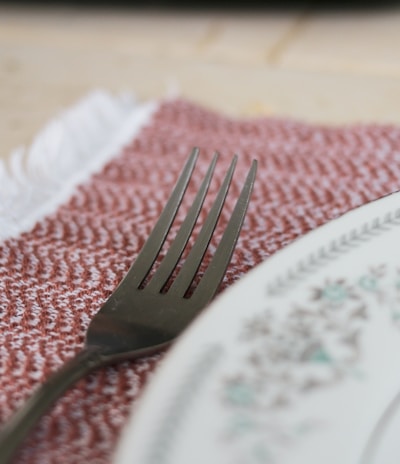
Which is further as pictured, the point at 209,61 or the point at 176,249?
the point at 209,61

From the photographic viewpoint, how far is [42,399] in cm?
32

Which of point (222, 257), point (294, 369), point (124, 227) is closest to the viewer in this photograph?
point (294, 369)

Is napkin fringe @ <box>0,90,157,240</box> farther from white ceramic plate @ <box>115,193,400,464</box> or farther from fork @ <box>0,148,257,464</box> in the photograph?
white ceramic plate @ <box>115,193,400,464</box>

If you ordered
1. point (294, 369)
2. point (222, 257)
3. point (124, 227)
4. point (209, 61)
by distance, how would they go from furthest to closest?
point (209, 61)
point (124, 227)
point (222, 257)
point (294, 369)

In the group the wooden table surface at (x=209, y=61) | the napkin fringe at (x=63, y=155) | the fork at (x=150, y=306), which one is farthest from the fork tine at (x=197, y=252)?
the wooden table surface at (x=209, y=61)

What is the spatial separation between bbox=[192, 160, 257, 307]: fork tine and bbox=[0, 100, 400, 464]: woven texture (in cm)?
3

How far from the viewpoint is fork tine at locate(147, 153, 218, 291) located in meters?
0.41

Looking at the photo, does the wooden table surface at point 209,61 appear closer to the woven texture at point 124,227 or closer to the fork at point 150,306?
the woven texture at point 124,227

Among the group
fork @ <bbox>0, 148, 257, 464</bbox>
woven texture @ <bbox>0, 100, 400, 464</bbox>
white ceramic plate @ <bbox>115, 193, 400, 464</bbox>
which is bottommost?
woven texture @ <bbox>0, 100, 400, 464</bbox>

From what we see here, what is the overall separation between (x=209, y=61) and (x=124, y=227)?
0.39 meters

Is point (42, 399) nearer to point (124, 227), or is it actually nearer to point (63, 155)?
point (124, 227)

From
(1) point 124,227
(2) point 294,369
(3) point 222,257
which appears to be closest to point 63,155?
(1) point 124,227

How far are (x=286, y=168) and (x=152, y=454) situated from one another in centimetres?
37

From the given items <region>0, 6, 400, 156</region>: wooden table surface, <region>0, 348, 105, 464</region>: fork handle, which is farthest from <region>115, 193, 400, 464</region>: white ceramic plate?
<region>0, 6, 400, 156</region>: wooden table surface
